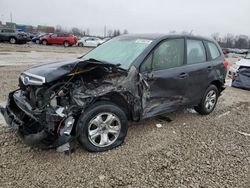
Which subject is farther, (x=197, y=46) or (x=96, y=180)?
(x=197, y=46)

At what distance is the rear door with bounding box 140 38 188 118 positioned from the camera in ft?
12.4

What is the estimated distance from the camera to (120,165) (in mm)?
3119

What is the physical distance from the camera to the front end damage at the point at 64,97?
295cm

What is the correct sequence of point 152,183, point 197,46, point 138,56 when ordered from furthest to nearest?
point 197,46
point 138,56
point 152,183

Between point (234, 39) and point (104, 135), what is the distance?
288 ft

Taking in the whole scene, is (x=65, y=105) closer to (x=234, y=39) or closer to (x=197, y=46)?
(x=197, y=46)

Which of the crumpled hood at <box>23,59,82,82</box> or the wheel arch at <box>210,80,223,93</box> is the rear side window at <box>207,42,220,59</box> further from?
the crumpled hood at <box>23,59,82,82</box>

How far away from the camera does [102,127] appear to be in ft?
11.0

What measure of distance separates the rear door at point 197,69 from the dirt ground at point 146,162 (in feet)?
2.33

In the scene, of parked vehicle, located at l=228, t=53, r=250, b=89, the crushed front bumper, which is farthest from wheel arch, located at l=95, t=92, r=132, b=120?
parked vehicle, located at l=228, t=53, r=250, b=89

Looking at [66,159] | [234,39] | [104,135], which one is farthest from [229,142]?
[234,39]

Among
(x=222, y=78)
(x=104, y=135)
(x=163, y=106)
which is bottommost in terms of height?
(x=104, y=135)

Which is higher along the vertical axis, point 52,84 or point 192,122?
point 52,84

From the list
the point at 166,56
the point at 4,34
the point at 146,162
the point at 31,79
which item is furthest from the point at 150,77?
the point at 4,34
